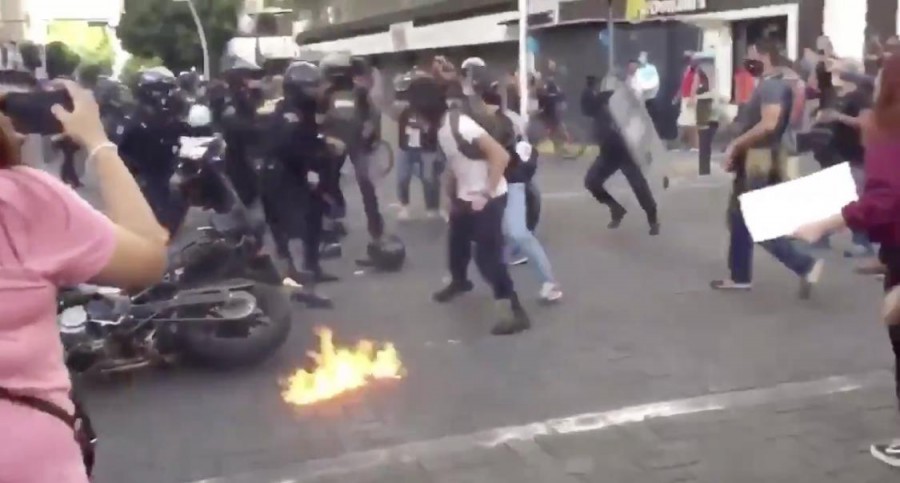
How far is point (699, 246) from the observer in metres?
10.7

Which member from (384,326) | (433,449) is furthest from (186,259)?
(433,449)

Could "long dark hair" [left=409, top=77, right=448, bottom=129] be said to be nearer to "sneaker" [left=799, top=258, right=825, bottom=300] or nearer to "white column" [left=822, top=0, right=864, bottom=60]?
"sneaker" [left=799, top=258, right=825, bottom=300]

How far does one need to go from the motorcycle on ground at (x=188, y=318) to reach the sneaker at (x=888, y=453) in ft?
10.6

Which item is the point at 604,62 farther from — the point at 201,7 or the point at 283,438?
the point at 201,7

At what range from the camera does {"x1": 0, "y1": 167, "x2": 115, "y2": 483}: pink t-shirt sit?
6.46 ft

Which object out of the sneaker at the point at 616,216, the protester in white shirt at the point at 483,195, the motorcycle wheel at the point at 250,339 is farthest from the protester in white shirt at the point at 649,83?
the motorcycle wheel at the point at 250,339

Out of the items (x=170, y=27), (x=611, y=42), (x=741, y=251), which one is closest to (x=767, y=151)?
(x=741, y=251)

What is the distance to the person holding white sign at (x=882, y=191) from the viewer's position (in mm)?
4113

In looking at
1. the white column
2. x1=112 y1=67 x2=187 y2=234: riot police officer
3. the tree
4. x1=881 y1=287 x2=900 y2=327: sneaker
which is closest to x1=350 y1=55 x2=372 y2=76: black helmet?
x1=112 y1=67 x2=187 y2=234: riot police officer

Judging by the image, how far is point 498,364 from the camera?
6.77 m

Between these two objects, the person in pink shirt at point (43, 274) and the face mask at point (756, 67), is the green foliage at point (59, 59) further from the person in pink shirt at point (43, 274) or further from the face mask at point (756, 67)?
the person in pink shirt at point (43, 274)

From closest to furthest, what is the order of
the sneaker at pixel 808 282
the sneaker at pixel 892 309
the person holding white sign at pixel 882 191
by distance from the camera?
the sneaker at pixel 892 309 < the person holding white sign at pixel 882 191 < the sneaker at pixel 808 282

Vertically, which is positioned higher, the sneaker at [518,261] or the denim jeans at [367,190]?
the denim jeans at [367,190]

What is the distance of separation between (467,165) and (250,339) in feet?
6.40
